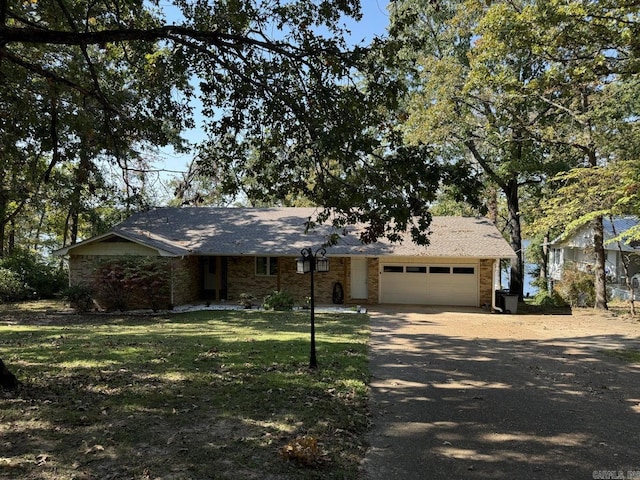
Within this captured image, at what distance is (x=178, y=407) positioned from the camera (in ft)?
17.5

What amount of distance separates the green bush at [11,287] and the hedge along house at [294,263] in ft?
14.2

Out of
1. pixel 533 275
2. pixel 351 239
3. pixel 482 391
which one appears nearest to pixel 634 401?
pixel 482 391

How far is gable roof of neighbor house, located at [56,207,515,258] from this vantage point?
59.6 feet

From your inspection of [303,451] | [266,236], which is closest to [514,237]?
[266,236]

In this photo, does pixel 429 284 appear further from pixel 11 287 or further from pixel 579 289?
pixel 11 287

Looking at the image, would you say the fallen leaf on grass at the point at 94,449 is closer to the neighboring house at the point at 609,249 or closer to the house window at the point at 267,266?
the house window at the point at 267,266

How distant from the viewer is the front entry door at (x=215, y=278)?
20219mm

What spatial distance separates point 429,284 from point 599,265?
7056mm

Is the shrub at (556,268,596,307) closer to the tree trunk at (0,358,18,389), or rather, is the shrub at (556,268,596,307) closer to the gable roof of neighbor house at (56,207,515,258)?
the gable roof of neighbor house at (56,207,515,258)

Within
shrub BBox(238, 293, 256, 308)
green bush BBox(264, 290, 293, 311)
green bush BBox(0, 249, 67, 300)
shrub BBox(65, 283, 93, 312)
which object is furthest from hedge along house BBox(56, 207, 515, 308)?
green bush BBox(0, 249, 67, 300)

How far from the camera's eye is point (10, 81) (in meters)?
7.97

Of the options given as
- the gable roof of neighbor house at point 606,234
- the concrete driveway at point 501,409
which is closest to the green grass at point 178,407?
the concrete driveway at point 501,409

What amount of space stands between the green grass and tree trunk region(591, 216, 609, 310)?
44.8 feet

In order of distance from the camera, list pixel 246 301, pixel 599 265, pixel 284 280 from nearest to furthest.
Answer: pixel 246 301 → pixel 599 265 → pixel 284 280
